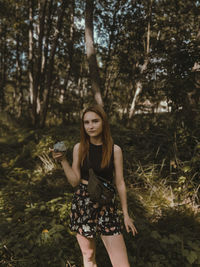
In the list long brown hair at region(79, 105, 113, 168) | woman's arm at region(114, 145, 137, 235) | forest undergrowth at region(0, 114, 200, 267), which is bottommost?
forest undergrowth at region(0, 114, 200, 267)

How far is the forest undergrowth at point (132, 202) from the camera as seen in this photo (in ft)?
7.98

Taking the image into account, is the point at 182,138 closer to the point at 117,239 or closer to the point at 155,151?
the point at 155,151

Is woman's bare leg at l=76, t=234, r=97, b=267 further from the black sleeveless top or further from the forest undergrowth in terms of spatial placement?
the black sleeveless top

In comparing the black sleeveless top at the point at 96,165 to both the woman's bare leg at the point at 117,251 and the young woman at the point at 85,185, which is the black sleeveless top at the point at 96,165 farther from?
the woman's bare leg at the point at 117,251

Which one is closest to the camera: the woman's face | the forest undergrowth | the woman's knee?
the woman's face

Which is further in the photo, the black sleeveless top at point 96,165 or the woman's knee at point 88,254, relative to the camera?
the woman's knee at point 88,254

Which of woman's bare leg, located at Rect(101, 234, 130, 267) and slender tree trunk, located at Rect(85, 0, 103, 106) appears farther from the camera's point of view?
slender tree trunk, located at Rect(85, 0, 103, 106)

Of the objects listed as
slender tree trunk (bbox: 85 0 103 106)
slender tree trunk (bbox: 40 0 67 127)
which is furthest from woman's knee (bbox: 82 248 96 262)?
slender tree trunk (bbox: 40 0 67 127)

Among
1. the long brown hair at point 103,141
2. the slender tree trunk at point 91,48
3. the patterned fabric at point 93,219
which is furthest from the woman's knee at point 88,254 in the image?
the slender tree trunk at point 91,48

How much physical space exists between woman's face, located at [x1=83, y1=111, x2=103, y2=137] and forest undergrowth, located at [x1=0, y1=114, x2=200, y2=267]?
5.46 ft

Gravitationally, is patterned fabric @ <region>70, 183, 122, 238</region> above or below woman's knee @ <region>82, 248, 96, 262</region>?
above

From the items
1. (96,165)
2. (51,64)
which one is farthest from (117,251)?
(51,64)

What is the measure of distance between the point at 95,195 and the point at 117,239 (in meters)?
0.49

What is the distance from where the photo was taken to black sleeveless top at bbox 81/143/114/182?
5.95ft
